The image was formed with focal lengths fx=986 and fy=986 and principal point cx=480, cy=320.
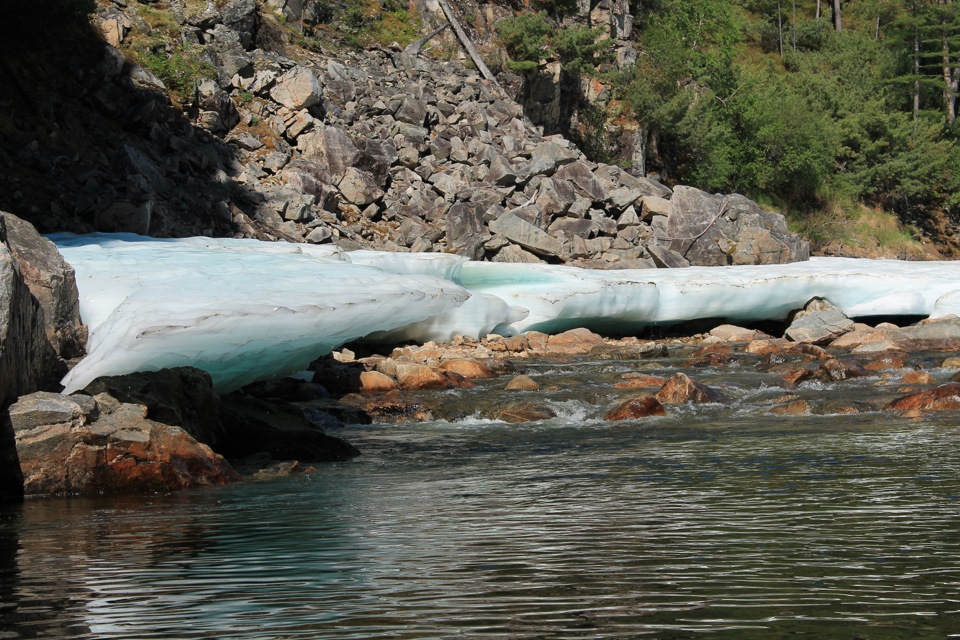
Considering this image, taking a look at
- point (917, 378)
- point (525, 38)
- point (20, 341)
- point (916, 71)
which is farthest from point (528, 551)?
point (916, 71)

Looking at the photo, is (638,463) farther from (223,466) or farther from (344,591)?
(344,591)

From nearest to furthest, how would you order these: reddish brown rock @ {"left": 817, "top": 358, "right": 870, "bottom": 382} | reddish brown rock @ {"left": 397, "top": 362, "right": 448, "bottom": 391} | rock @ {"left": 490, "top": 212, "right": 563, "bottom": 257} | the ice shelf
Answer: the ice shelf
reddish brown rock @ {"left": 817, "top": 358, "right": 870, "bottom": 382}
reddish brown rock @ {"left": 397, "top": 362, "right": 448, "bottom": 391}
rock @ {"left": 490, "top": 212, "right": 563, "bottom": 257}

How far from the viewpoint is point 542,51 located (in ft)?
111

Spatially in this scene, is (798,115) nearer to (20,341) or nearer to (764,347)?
(764,347)

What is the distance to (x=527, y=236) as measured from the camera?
23438mm

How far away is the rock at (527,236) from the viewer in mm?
23391

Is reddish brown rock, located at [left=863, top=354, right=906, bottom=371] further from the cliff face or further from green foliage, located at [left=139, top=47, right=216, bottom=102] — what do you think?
green foliage, located at [left=139, top=47, right=216, bottom=102]

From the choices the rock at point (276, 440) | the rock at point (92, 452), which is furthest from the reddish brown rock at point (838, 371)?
the rock at point (92, 452)

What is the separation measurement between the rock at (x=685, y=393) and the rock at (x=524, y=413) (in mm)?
1311

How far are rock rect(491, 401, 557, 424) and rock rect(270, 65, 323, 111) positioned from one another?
17.7m

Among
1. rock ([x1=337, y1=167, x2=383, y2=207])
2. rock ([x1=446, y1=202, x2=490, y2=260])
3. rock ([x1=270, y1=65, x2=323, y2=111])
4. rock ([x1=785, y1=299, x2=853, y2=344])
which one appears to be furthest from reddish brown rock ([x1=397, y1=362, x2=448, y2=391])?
rock ([x1=270, y1=65, x2=323, y2=111])

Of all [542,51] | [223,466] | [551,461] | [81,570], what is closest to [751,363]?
[551,461]

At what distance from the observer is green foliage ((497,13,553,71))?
110ft

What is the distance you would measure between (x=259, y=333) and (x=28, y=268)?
187 cm
